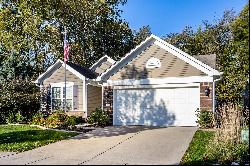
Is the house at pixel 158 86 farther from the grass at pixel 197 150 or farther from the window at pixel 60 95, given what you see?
the window at pixel 60 95

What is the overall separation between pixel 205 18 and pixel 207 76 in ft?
69.2

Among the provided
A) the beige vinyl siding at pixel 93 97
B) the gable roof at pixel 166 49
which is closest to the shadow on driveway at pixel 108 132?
the gable roof at pixel 166 49

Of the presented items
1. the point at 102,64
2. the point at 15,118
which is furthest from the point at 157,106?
the point at 15,118

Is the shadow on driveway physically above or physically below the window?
below

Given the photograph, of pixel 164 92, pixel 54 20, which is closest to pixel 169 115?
pixel 164 92

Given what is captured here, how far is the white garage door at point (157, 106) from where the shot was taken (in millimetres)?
18969

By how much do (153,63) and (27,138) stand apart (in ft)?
27.1

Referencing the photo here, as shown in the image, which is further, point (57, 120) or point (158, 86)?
point (57, 120)

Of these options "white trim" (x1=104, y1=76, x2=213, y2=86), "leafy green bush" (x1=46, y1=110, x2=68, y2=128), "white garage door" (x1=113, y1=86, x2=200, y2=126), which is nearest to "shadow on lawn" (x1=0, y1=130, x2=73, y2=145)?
"leafy green bush" (x1=46, y1=110, x2=68, y2=128)

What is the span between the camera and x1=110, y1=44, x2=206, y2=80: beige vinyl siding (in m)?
19.1

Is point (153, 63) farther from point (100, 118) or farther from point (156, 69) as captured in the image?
point (100, 118)

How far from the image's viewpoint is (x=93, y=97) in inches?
961

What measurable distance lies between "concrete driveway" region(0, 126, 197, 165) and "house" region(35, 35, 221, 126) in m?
2.64

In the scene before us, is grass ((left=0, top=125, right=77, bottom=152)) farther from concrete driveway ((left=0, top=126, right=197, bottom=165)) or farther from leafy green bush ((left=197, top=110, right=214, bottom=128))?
leafy green bush ((left=197, top=110, right=214, bottom=128))
